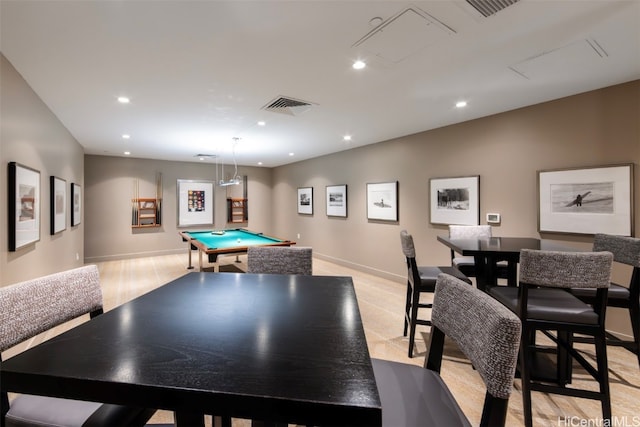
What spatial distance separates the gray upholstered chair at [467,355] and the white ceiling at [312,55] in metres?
1.63

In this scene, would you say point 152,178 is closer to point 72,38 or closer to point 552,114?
point 72,38

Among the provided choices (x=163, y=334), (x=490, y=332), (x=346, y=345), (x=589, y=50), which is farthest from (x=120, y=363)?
(x=589, y=50)

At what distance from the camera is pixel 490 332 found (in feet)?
2.65

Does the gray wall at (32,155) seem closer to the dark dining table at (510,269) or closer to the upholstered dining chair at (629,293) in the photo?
the dark dining table at (510,269)

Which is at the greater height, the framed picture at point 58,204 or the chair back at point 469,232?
the framed picture at point 58,204

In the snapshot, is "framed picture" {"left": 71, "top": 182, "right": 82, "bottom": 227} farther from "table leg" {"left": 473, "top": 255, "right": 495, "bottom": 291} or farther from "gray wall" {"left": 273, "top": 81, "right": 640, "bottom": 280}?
"table leg" {"left": 473, "top": 255, "right": 495, "bottom": 291}

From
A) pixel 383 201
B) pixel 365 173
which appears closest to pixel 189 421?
pixel 383 201

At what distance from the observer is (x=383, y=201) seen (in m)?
4.92

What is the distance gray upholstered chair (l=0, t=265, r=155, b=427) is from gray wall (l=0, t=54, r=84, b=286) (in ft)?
4.83

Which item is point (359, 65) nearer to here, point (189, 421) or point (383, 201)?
point (189, 421)

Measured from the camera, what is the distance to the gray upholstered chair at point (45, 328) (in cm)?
90

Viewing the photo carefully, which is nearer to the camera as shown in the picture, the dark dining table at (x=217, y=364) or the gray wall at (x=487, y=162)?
the dark dining table at (x=217, y=364)

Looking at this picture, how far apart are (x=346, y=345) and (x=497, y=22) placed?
2.10 metres

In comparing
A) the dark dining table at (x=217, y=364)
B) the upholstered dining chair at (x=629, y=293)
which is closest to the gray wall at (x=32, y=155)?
the dark dining table at (x=217, y=364)
